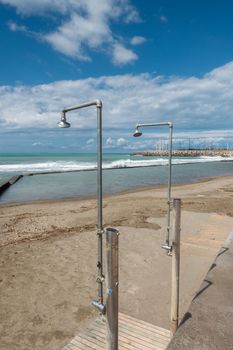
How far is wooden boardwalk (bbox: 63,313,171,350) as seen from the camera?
3.45 m

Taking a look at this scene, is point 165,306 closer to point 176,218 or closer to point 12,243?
point 176,218

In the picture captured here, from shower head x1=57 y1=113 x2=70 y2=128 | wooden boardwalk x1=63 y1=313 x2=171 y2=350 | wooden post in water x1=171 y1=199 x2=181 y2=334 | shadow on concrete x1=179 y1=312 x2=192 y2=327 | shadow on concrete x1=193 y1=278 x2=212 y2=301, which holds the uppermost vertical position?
shower head x1=57 y1=113 x2=70 y2=128

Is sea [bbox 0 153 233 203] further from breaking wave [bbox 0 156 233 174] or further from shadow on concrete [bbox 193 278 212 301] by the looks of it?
shadow on concrete [bbox 193 278 212 301]

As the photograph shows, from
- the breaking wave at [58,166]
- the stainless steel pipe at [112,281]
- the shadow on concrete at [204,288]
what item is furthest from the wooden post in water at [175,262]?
the breaking wave at [58,166]

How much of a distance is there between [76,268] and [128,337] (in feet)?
8.96

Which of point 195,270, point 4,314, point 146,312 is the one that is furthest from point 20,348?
point 195,270

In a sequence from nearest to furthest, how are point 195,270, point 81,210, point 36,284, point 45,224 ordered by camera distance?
point 36,284, point 195,270, point 45,224, point 81,210

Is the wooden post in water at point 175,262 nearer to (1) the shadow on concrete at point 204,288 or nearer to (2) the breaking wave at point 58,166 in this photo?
(1) the shadow on concrete at point 204,288

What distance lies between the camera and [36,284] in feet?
17.7

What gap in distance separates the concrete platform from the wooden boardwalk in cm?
49

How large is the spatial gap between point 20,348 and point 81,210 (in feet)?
28.5

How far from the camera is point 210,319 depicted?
133 inches

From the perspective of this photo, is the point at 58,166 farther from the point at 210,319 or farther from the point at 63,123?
the point at 210,319

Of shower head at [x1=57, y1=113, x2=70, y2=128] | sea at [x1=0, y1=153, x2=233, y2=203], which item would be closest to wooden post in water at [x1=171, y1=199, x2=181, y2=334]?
shower head at [x1=57, y1=113, x2=70, y2=128]
